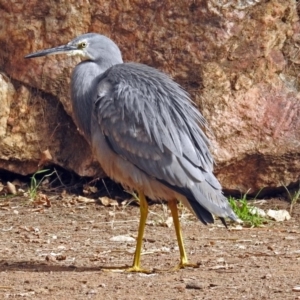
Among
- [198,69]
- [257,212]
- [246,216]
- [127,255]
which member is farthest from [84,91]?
[257,212]

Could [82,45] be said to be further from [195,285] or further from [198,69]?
[195,285]

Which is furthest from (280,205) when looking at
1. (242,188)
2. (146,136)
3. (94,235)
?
(146,136)

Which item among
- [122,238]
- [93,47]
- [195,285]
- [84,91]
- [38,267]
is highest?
[93,47]

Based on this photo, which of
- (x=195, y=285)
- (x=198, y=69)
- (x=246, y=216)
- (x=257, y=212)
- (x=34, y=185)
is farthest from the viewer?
(x=34, y=185)

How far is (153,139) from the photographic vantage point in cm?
584

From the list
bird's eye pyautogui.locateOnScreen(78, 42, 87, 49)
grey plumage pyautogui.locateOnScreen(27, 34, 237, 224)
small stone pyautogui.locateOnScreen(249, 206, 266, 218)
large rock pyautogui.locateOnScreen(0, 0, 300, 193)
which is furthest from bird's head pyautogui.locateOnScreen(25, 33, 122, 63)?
small stone pyautogui.locateOnScreen(249, 206, 266, 218)

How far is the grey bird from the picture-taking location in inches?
225

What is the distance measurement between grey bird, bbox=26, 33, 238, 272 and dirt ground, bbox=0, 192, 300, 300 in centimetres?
34

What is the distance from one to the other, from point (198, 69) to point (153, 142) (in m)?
1.87

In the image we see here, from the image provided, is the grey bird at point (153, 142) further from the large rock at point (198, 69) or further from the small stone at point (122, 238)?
the large rock at point (198, 69)

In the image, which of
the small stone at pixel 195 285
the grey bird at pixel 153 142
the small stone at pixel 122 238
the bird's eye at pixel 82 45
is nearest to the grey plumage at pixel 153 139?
the grey bird at pixel 153 142

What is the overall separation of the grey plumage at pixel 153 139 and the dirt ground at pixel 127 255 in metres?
0.46

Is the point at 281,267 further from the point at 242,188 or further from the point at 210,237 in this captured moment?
the point at 242,188

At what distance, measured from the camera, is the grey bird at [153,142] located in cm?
571
